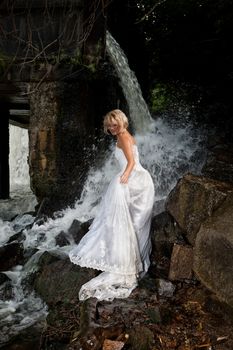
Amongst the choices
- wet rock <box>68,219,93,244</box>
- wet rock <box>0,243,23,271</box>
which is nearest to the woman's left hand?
wet rock <box>68,219,93,244</box>

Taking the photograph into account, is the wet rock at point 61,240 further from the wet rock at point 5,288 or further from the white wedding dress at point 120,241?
the white wedding dress at point 120,241

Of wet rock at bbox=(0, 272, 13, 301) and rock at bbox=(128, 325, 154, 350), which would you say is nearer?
rock at bbox=(128, 325, 154, 350)

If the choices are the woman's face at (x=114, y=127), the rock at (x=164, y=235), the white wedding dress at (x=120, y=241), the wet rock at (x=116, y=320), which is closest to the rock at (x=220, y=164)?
the rock at (x=164, y=235)

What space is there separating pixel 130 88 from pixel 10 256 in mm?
5695

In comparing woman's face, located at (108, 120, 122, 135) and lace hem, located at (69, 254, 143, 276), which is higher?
woman's face, located at (108, 120, 122, 135)

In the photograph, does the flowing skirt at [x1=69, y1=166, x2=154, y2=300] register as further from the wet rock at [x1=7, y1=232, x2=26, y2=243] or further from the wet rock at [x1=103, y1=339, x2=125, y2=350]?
the wet rock at [x1=7, y1=232, x2=26, y2=243]

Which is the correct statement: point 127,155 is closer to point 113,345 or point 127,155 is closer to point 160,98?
point 113,345

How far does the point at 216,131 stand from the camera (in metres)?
10.4

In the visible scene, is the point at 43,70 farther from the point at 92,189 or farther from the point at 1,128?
the point at 1,128

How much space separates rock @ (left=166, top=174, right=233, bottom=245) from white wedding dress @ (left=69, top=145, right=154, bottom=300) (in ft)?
1.30

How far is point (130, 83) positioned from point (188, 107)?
267 cm

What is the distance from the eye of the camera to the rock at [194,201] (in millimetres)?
4375

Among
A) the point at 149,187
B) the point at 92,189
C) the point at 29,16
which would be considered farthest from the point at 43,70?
the point at 149,187

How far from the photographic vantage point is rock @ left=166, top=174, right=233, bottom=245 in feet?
14.4
